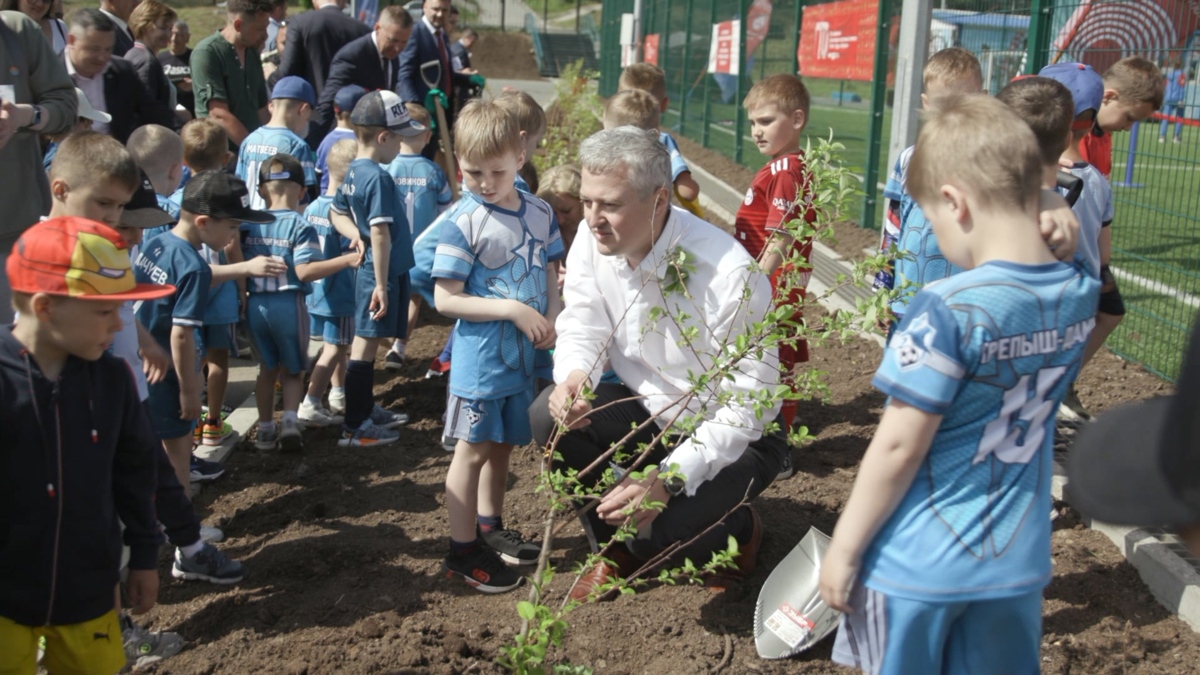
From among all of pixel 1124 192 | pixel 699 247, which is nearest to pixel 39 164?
pixel 699 247

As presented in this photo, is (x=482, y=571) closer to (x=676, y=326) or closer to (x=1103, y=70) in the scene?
(x=676, y=326)

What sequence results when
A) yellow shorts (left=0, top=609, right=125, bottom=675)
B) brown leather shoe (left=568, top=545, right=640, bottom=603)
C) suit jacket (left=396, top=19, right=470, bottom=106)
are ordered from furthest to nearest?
suit jacket (left=396, top=19, right=470, bottom=106), brown leather shoe (left=568, top=545, right=640, bottom=603), yellow shorts (left=0, top=609, right=125, bottom=675)

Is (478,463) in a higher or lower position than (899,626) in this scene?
lower

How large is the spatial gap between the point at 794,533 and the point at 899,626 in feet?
6.20

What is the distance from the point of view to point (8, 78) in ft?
12.9

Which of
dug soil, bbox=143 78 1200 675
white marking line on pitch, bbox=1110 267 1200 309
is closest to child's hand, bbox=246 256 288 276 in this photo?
dug soil, bbox=143 78 1200 675

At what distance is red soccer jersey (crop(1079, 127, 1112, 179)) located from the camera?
16.8 ft

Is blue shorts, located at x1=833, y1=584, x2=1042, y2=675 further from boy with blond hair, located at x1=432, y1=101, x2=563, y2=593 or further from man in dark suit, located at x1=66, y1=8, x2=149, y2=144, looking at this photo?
man in dark suit, located at x1=66, y1=8, x2=149, y2=144

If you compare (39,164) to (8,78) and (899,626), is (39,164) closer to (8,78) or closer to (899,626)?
(8,78)

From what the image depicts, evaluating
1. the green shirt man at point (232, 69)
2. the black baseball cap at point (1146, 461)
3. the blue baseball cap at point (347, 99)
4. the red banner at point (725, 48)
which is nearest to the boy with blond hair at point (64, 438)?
the black baseball cap at point (1146, 461)

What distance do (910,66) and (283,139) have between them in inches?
178

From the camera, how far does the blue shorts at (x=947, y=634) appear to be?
6.60 ft

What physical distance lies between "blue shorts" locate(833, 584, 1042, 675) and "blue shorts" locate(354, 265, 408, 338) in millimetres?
3530

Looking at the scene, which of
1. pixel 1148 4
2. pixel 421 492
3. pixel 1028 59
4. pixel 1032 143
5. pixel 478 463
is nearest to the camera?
pixel 1032 143
